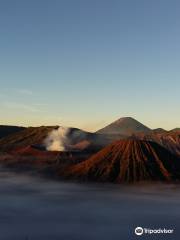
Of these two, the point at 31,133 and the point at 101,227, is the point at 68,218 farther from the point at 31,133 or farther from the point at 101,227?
the point at 31,133

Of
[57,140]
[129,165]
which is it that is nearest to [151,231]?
[129,165]

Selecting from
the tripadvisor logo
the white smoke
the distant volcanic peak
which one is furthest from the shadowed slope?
the tripadvisor logo

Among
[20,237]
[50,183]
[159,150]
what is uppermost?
[159,150]

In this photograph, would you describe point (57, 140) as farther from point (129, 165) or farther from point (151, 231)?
point (151, 231)

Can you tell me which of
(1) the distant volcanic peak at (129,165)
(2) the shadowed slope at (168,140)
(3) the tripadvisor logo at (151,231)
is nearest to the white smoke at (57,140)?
(2) the shadowed slope at (168,140)

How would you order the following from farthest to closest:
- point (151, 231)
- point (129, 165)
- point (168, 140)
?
1. point (168, 140)
2. point (129, 165)
3. point (151, 231)

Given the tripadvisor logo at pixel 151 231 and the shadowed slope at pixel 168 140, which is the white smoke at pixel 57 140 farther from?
the tripadvisor logo at pixel 151 231

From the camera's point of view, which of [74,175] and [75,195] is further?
[74,175]

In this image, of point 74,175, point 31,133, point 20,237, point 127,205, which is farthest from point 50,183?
point 31,133

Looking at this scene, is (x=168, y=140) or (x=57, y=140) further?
(x=57, y=140)
